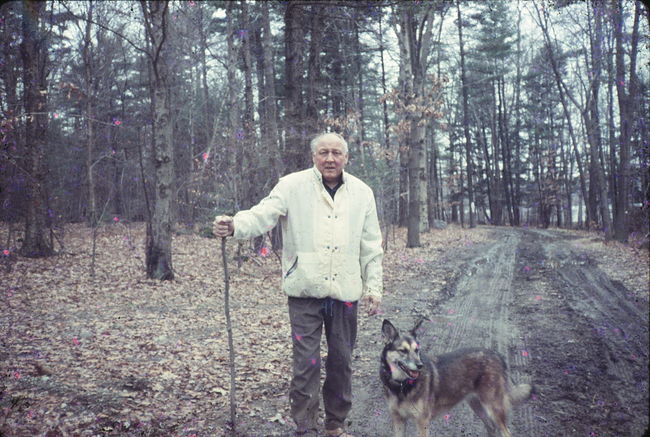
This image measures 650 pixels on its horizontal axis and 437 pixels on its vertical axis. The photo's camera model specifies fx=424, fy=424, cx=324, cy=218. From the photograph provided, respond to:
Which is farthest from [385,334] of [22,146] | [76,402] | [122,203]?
[122,203]

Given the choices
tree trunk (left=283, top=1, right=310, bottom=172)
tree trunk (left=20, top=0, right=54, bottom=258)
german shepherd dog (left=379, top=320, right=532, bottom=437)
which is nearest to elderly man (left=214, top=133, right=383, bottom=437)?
german shepherd dog (left=379, top=320, right=532, bottom=437)

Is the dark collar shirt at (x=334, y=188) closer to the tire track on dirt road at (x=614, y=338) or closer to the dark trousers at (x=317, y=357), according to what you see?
the dark trousers at (x=317, y=357)

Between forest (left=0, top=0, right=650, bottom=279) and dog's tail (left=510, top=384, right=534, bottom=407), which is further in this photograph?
forest (left=0, top=0, right=650, bottom=279)

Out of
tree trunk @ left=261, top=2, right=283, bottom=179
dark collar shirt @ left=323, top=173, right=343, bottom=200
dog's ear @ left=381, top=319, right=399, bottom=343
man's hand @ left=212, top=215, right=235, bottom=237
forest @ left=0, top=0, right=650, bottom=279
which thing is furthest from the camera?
tree trunk @ left=261, top=2, right=283, bottom=179

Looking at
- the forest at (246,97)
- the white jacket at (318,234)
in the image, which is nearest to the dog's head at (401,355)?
the white jacket at (318,234)

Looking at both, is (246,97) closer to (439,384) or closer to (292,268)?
(292,268)

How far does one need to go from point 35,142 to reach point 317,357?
10700 millimetres

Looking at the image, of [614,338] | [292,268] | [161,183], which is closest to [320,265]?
[292,268]

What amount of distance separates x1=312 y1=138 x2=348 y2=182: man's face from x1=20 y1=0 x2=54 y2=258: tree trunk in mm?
8737

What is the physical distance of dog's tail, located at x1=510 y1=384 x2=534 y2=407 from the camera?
3625mm

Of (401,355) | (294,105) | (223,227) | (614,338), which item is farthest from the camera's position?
(294,105)

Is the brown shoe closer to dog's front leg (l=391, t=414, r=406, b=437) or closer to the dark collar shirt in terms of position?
dog's front leg (l=391, t=414, r=406, b=437)

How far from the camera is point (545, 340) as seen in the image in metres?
5.91

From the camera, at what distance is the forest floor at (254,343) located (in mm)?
3855
